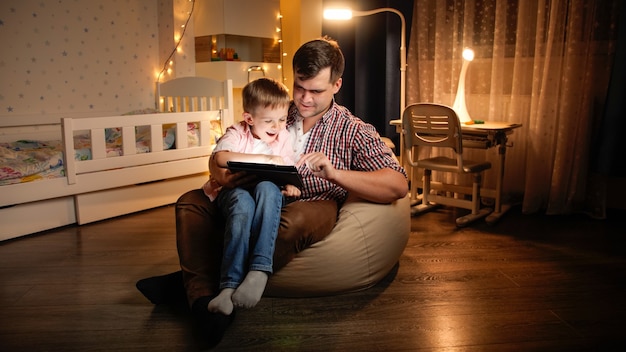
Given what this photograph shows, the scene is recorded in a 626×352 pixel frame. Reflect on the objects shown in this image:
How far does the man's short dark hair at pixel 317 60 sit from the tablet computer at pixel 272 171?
40 centimetres

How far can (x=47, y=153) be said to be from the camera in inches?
121

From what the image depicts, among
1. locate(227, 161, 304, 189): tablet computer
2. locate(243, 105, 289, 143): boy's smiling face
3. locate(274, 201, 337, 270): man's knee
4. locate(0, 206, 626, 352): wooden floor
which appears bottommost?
locate(0, 206, 626, 352): wooden floor

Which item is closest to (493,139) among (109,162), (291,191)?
(291,191)

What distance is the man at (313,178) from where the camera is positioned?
5.98ft

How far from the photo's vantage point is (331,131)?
2.04 m

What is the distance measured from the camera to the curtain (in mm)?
3133

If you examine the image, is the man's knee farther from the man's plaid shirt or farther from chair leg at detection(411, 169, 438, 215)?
chair leg at detection(411, 169, 438, 215)

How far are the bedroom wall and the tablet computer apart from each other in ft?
8.44

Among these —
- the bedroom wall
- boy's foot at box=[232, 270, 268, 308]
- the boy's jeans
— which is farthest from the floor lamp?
boy's foot at box=[232, 270, 268, 308]

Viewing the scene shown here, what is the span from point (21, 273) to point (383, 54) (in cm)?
266

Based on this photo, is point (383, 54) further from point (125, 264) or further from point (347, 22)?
point (125, 264)

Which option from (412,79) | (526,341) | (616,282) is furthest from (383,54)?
(526,341)

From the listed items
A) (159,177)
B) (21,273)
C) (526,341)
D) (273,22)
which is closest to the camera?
(526,341)

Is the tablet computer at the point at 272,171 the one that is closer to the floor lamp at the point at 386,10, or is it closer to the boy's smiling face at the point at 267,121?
the boy's smiling face at the point at 267,121
